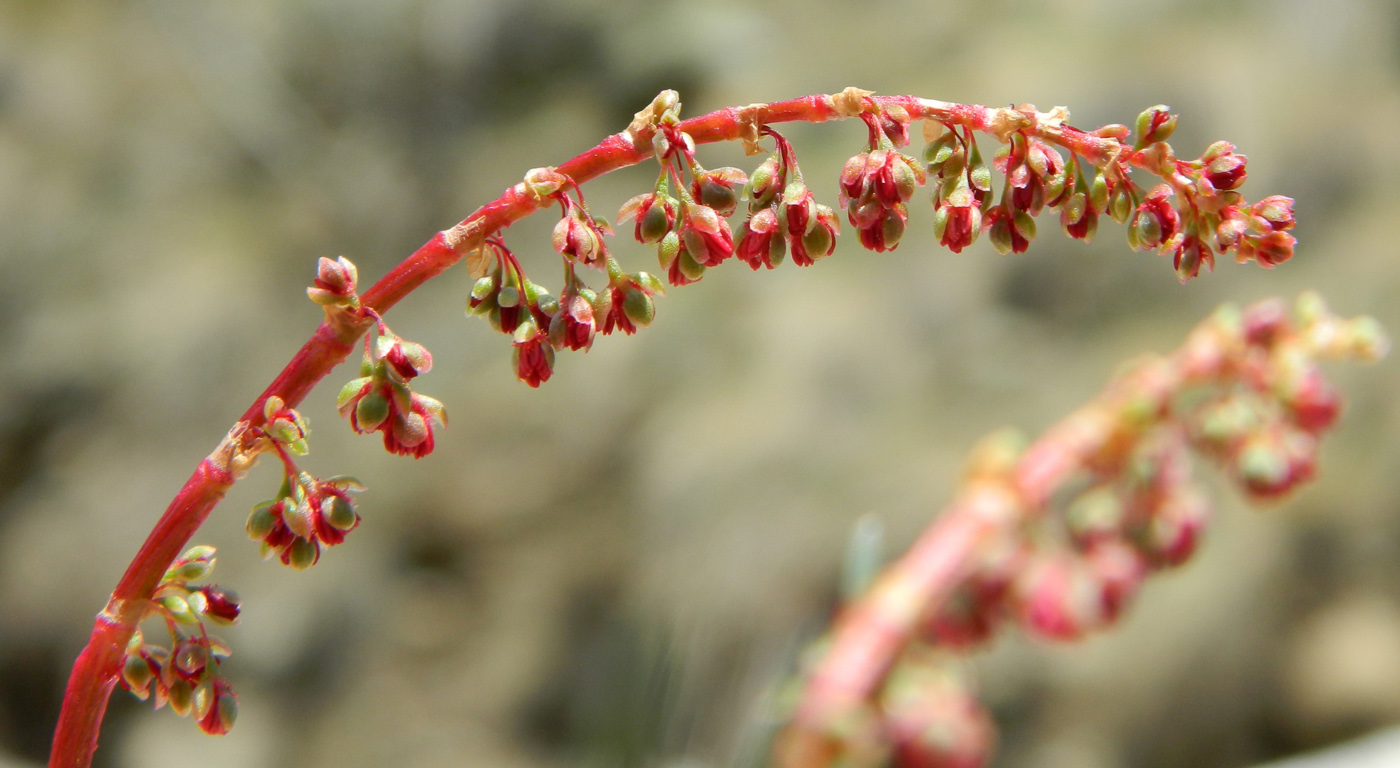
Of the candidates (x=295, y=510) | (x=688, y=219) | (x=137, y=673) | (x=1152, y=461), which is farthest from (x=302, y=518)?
(x=1152, y=461)

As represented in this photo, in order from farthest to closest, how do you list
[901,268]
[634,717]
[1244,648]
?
[901,268] < [1244,648] < [634,717]

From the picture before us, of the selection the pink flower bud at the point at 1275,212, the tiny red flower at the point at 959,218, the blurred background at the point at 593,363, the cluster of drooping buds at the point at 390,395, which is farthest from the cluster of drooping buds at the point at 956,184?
the blurred background at the point at 593,363

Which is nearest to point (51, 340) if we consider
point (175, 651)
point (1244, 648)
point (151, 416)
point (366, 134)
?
point (151, 416)

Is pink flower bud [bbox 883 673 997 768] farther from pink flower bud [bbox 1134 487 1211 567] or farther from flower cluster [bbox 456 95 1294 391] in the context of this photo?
flower cluster [bbox 456 95 1294 391]

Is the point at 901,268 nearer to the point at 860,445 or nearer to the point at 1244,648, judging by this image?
the point at 860,445

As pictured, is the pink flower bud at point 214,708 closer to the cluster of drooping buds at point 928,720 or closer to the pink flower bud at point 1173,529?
the cluster of drooping buds at point 928,720

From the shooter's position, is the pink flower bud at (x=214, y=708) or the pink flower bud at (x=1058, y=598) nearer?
the pink flower bud at (x=214, y=708)
